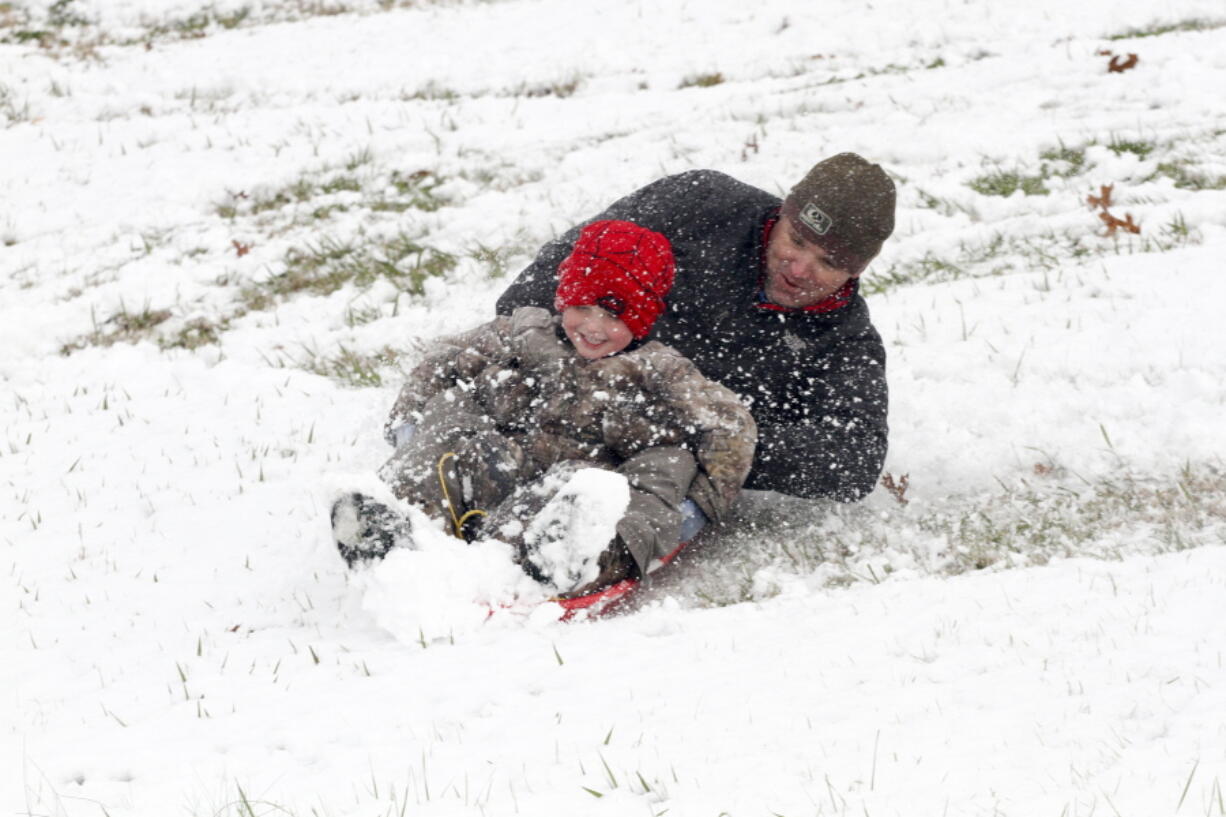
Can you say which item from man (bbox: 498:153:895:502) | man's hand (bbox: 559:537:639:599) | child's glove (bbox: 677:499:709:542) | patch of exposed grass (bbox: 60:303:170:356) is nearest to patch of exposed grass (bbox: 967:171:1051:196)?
man (bbox: 498:153:895:502)

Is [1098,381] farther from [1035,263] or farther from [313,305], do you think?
[313,305]

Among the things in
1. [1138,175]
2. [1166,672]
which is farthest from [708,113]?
[1166,672]

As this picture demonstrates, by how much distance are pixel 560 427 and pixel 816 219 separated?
4.47ft

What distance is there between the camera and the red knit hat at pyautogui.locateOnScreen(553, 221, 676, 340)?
13.9 ft

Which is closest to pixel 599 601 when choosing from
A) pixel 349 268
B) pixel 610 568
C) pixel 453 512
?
pixel 610 568

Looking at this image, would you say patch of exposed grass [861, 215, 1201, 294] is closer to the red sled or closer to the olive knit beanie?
the olive knit beanie

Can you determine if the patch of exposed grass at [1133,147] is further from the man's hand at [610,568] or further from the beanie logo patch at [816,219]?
the man's hand at [610,568]

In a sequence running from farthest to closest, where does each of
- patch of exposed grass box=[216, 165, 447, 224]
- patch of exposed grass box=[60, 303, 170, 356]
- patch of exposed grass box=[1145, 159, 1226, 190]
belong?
patch of exposed grass box=[216, 165, 447, 224]
patch of exposed grass box=[60, 303, 170, 356]
patch of exposed grass box=[1145, 159, 1226, 190]

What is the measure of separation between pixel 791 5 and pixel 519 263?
664 cm

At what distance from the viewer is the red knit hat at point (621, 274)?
13.9 feet

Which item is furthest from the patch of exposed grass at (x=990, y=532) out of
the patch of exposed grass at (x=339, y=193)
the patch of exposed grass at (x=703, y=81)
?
the patch of exposed grass at (x=703, y=81)

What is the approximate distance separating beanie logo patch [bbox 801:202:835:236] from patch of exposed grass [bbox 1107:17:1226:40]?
22.9 ft

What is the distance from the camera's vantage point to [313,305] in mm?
7219

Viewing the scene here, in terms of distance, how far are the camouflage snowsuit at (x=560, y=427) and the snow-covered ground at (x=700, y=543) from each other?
387 mm
